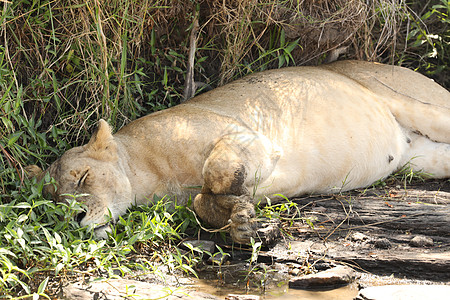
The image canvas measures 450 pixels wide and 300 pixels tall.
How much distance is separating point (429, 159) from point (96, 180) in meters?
3.13

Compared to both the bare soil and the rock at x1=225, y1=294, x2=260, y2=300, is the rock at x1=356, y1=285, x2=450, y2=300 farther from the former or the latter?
the rock at x1=225, y1=294, x2=260, y2=300

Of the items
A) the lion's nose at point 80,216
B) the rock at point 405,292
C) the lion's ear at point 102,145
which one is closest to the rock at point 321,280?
the rock at point 405,292

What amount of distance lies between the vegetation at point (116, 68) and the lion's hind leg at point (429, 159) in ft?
3.92

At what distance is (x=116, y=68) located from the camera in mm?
5492

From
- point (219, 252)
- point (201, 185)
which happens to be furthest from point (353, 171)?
point (219, 252)

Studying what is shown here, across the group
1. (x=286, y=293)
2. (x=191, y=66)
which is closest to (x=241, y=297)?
(x=286, y=293)

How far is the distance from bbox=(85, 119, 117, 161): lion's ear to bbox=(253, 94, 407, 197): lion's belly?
116 centimetres

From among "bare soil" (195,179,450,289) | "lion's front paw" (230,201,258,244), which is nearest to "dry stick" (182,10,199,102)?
"bare soil" (195,179,450,289)

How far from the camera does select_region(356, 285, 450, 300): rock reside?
316 centimetres

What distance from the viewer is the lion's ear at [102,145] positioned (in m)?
4.46

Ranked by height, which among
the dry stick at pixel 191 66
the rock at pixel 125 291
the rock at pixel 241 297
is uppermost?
the dry stick at pixel 191 66

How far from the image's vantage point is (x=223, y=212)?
409 centimetres

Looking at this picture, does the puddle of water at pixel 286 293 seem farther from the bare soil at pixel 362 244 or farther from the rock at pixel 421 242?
the rock at pixel 421 242

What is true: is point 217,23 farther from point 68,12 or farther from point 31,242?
point 31,242
